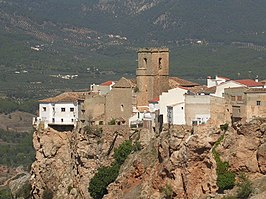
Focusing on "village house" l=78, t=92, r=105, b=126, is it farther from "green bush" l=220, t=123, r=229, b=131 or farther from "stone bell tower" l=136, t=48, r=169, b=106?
"green bush" l=220, t=123, r=229, b=131

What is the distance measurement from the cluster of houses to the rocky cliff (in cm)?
70

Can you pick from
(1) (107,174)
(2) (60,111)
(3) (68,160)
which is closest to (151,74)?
(1) (107,174)

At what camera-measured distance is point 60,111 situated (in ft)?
184

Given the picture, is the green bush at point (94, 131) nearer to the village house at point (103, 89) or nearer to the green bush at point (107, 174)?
the green bush at point (107, 174)

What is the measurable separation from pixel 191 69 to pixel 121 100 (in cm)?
13612

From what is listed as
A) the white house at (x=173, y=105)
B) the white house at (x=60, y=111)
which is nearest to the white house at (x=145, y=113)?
the white house at (x=173, y=105)

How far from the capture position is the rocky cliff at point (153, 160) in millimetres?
43906

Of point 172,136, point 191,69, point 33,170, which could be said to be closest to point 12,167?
point 33,170

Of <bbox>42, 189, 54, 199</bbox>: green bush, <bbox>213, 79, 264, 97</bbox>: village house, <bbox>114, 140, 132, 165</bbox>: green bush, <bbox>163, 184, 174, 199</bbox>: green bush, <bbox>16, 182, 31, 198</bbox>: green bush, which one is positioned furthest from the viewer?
<bbox>16, 182, 31, 198</bbox>: green bush

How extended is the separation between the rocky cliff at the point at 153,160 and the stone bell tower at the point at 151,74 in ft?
8.40

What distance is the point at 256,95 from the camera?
43938 mm

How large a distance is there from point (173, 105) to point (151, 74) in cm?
583

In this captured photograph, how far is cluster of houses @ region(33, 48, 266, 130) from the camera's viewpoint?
45188 millimetres

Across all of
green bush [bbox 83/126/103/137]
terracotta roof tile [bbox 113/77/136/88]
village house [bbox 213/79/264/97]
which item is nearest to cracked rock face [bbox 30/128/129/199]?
green bush [bbox 83/126/103/137]
